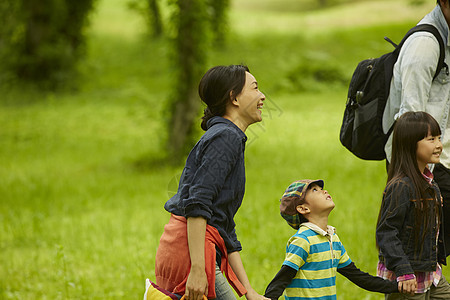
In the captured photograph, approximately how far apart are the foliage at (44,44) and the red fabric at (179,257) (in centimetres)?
2284

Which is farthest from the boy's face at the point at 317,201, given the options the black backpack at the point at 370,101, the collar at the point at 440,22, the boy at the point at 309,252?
the collar at the point at 440,22

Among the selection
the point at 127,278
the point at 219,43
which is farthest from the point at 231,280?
the point at 219,43

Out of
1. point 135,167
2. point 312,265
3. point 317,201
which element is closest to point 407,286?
point 312,265

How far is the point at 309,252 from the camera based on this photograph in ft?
10.4

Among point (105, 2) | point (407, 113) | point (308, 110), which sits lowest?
point (407, 113)

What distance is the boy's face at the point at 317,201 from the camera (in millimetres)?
3215

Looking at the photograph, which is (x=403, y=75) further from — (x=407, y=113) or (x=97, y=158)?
(x=97, y=158)

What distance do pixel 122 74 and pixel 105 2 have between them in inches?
726

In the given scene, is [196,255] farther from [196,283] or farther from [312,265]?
[312,265]

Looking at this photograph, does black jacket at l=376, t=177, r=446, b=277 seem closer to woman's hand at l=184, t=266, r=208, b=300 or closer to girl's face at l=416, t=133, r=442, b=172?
girl's face at l=416, t=133, r=442, b=172

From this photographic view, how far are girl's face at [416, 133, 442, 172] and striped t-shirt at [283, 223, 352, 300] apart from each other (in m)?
0.76

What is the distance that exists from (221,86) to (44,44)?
2330cm

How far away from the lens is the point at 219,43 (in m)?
30.9

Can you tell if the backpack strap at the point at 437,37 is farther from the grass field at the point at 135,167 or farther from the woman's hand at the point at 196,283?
the woman's hand at the point at 196,283
